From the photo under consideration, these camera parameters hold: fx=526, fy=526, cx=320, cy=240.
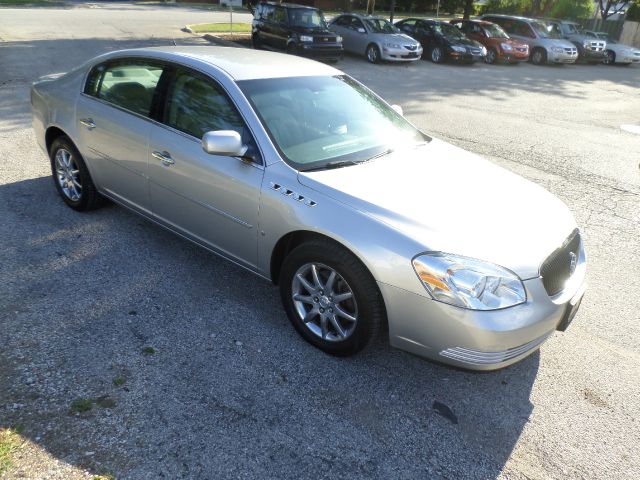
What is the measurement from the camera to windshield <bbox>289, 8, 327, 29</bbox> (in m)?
16.4

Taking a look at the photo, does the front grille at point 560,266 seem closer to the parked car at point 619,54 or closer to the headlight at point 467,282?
the headlight at point 467,282

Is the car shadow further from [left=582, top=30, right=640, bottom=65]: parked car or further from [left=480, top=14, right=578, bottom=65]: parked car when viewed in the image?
[left=582, top=30, right=640, bottom=65]: parked car

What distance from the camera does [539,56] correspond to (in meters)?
21.0

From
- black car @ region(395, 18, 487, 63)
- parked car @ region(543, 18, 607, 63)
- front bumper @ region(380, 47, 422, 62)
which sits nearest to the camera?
front bumper @ region(380, 47, 422, 62)

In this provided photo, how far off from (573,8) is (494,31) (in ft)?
65.8

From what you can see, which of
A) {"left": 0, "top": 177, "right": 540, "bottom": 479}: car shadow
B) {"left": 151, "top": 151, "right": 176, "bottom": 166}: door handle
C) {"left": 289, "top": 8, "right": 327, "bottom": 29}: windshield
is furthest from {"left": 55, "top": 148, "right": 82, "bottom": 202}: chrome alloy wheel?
{"left": 289, "top": 8, "right": 327, "bottom": 29}: windshield

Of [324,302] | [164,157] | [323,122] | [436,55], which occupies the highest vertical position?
[436,55]

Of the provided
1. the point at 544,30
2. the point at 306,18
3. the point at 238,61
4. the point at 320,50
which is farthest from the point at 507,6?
the point at 238,61

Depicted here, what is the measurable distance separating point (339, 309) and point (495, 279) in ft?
3.07

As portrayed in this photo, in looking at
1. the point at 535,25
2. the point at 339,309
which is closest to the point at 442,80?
the point at 535,25

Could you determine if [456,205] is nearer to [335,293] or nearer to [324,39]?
[335,293]

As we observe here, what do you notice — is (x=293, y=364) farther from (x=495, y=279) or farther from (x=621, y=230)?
(x=621, y=230)

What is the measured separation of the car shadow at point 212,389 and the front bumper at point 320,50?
1302 centimetres

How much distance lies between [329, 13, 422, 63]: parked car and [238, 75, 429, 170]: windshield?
1371cm
